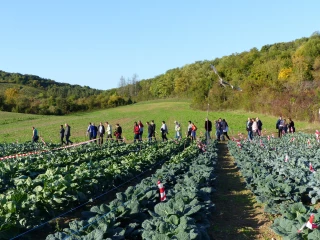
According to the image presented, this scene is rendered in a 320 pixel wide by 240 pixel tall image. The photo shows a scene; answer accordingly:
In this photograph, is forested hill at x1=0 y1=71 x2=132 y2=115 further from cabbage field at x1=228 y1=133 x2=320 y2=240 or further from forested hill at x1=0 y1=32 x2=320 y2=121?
cabbage field at x1=228 y1=133 x2=320 y2=240

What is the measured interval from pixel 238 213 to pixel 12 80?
516ft

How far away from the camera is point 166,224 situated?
14.8 ft

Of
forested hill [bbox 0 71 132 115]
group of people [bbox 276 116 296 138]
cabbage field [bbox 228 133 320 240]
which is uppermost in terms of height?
forested hill [bbox 0 71 132 115]

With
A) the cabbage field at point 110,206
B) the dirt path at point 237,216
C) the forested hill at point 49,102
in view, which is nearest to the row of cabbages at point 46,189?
the cabbage field at point 110,206

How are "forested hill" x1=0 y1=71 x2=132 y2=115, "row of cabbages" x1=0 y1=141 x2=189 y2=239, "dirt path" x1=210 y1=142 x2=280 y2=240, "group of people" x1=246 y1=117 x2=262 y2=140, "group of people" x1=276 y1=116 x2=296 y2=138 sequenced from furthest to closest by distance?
1. "forested hill" x1=0 y1=71 x2=132 y2=115
2. "group of people" x1=276 y1=116 x2=296 y2=138
3. "group of people" x1=246 y1=117 x2=262 y2=140
4. "dirt path" x1=210 y1=142 x2=280 y2=240
5. "row of cabbages" x1=0 y1=141 x2=189 y2=239

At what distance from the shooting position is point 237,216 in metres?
7.39

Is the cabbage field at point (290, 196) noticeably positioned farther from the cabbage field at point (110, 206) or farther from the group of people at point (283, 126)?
the group of people at point (283, 126)

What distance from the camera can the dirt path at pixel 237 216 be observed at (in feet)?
20.1

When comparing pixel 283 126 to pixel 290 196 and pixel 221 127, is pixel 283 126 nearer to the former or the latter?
pixel 221 127

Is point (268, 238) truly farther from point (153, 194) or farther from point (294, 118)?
point (294, 118)

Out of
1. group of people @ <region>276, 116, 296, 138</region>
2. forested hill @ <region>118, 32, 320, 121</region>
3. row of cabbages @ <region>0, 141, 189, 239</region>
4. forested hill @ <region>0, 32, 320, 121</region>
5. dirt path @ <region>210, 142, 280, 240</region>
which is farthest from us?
forested hill @ <region>0, 32, 320, 121</region>

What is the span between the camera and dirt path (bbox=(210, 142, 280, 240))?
6.14m

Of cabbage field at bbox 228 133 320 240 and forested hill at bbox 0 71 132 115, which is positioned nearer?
cabbage field at bbox 228 133 320 240

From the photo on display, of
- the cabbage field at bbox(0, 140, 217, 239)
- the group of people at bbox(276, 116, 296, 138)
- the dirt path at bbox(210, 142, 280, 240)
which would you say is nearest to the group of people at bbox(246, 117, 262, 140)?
the group of people at bbox(276, 116, 296, 138)
